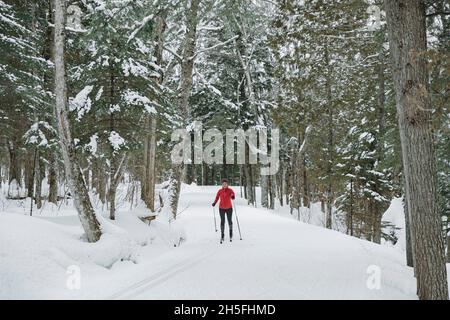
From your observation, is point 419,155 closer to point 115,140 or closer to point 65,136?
point 65,136

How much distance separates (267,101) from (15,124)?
1726 cm

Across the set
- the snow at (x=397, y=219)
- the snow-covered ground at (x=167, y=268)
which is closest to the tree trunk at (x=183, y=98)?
the snow-covered ground at (x=167, y=268)

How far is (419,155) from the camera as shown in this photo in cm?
604

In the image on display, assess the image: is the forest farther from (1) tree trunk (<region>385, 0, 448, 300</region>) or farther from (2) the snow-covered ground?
(2) the snow-covered ground

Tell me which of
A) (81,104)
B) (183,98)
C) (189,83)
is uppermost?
(189,83)

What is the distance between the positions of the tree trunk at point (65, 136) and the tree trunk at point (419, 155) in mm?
6497

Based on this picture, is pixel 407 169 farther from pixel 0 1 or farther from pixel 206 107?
pixel 206 107

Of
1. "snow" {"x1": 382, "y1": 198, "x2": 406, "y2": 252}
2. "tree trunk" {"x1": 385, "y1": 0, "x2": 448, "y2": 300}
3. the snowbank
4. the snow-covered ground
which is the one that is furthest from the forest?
"snow" {"x1": 382, "y1": 198, "x2": 406, "y2": 252}

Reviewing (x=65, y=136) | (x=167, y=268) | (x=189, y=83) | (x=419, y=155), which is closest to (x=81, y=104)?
(x=65, y=136)

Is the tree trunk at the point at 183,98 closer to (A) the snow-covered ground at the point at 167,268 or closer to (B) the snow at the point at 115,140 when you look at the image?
(A) the snow-covered ground at the point at 167,268

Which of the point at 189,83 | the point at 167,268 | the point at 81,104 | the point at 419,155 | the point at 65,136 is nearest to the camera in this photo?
the point at 419,155

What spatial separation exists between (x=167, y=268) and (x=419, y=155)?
18.0ft

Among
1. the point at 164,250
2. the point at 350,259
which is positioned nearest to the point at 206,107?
the point at 164,250

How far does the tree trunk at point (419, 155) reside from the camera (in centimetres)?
596
